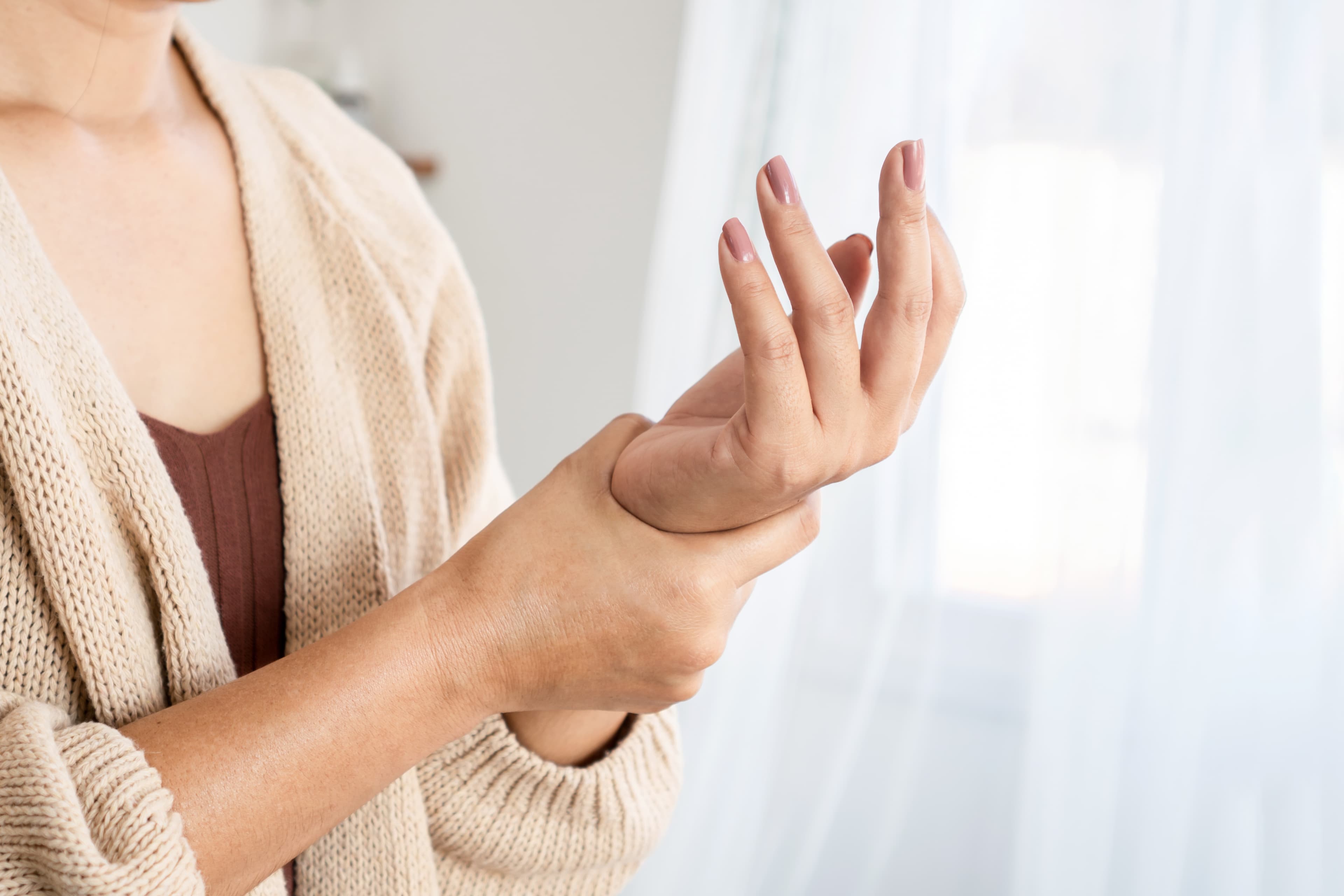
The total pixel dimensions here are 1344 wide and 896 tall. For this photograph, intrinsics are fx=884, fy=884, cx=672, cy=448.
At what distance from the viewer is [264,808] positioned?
0.37 meters

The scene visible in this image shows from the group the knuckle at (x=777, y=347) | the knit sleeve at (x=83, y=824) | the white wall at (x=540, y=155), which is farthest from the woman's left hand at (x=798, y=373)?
the white wall at (x=540, y=155)

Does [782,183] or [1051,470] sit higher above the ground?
[782,183]

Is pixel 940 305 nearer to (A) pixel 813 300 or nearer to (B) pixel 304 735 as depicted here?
(A) pixel 813 300

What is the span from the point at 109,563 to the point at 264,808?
138mm

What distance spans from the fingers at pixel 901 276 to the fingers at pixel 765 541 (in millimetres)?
72

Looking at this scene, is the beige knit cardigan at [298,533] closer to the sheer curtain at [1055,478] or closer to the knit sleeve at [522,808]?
the knit sleeve at [522,808]

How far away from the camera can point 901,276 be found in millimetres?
365

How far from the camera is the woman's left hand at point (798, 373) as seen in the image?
1.13ft

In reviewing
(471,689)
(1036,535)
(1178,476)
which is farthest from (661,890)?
(471,689)

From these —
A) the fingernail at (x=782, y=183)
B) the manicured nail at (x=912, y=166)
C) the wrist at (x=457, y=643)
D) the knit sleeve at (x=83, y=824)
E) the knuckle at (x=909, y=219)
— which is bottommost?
the knit sleeve at (x=83, y=824)

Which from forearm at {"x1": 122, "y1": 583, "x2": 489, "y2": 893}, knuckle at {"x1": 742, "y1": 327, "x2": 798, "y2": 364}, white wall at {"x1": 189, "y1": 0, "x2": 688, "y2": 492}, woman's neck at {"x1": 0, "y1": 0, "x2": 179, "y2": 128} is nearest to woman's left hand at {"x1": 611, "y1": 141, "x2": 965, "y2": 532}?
knuckle at {"x1": 742, "y1": 327, "x2": 798, "y2": 364}

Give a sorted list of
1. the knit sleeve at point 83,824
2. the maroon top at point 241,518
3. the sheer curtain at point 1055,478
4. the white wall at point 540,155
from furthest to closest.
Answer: the white wall at point 540,155 < the sheer curtain at point 1055,478 < the maroon top at point 241,518 < the knit sleeve at point 83,824

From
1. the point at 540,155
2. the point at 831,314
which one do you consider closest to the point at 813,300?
the point at 831,314

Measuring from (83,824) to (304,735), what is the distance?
0.26 ft
